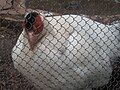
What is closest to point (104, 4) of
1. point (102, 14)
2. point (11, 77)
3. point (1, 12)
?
point (102, 14)

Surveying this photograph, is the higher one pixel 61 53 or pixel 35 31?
pixel 35 31

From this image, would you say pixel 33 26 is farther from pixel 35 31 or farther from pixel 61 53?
pixel 61 53

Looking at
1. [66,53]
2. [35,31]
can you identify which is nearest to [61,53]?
[66,53]

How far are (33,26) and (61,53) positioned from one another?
38 centimetres

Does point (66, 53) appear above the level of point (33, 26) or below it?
below

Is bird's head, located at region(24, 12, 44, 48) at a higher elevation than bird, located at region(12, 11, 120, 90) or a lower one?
higher

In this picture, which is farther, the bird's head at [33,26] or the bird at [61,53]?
the bird at [61,53]

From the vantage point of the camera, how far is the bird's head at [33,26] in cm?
348

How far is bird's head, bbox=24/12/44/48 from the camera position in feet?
11.4

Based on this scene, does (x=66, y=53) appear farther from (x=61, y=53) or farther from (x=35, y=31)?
(x=35, y=31)

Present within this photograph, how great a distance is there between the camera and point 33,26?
11.6 ft

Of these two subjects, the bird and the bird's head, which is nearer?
the bird's head

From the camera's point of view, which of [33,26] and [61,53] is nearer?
[33,26]

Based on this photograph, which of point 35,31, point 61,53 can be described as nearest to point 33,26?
point 35,31
